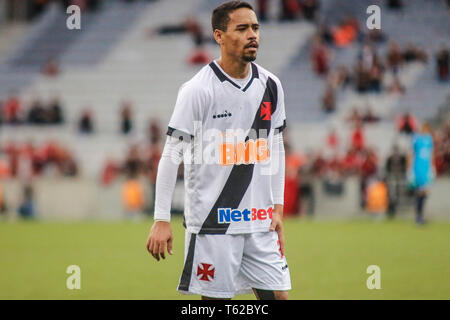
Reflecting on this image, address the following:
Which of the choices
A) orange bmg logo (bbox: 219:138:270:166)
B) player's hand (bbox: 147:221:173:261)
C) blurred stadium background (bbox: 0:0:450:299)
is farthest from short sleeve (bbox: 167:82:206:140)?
blurred stadium background (bbox: 0:0:450:299)

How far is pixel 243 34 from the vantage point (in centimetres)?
528

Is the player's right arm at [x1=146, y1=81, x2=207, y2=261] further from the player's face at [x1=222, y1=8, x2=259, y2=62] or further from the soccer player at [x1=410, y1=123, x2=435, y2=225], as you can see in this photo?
the soccer player at [x1=410, y1=123, x2=435, y2=225]

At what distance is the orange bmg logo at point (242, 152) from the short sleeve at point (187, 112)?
9.9 inches

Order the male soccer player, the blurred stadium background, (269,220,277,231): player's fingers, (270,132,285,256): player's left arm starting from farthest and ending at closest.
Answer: the blurred stadium background
(270,132,285,256): player's left arm
(269,220,277,231): player's fingers
the male soccer player

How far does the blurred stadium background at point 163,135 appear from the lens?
1198 centimetres

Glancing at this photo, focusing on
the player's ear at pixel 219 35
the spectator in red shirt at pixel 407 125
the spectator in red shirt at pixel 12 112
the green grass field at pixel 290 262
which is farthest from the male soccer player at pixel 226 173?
the spectator in red shirt at pixel 12 112

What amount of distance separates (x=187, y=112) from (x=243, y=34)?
24.4 inches

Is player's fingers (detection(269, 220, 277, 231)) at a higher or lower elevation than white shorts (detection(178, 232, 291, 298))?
higher

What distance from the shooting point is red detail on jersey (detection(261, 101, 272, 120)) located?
5465 mm

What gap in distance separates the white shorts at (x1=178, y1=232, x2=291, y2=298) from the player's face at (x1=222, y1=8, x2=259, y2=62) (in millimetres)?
1180

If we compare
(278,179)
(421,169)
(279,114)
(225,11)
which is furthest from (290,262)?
(225,11)

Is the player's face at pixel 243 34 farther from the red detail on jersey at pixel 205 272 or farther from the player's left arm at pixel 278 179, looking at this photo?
the red detail on jersey at pixel 205 272

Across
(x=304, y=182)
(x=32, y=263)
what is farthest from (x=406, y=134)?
(x=32, y=263)
